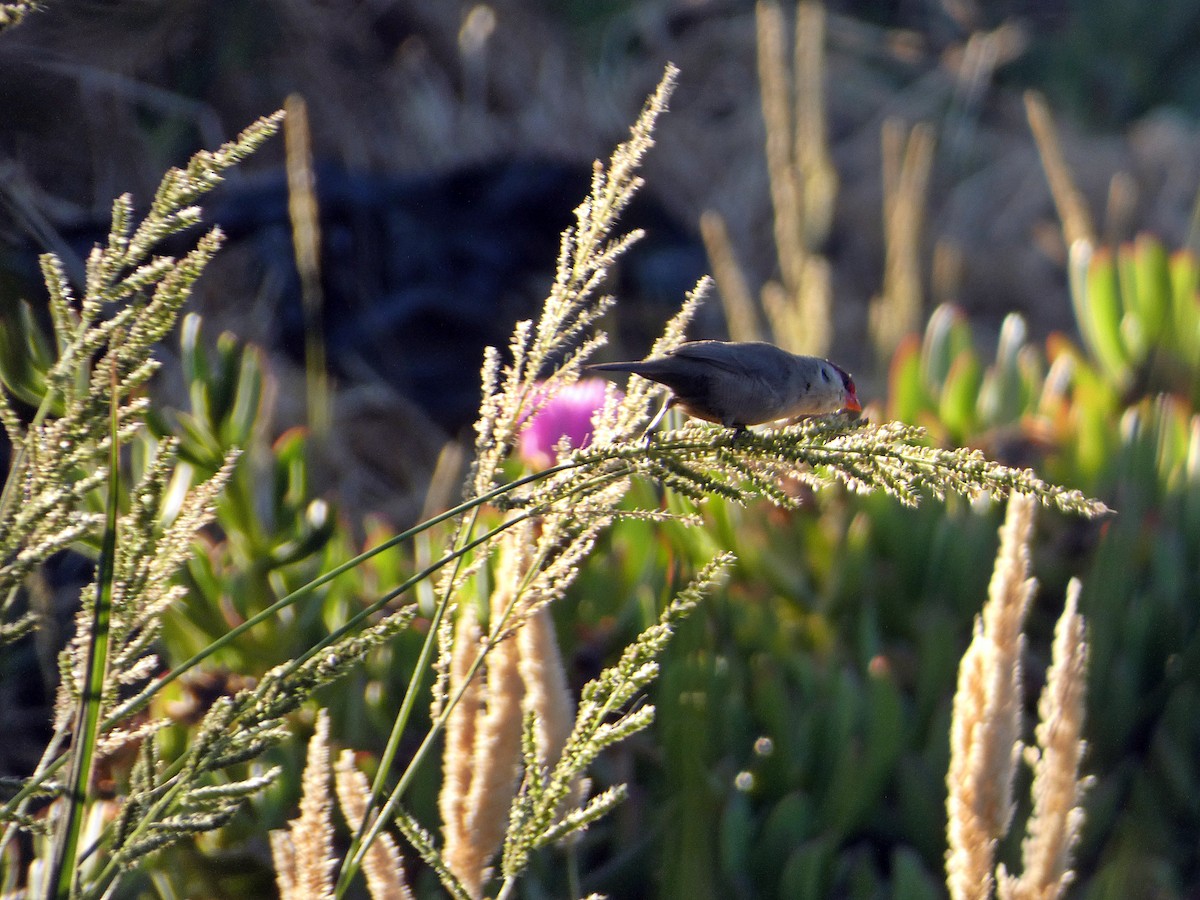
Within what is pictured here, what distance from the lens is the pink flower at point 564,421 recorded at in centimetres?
165

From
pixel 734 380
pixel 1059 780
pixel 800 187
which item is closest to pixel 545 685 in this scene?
pixel 734 380

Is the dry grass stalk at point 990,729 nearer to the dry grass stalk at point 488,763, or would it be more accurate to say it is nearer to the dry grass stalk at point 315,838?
the dry grass stalk at point 488,763

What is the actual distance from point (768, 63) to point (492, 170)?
4.71 feet

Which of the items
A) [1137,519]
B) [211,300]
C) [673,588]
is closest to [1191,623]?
[1137,519]

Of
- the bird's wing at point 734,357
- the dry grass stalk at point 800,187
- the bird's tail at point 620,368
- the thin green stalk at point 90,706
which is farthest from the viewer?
the dry grass stalk at point 800,187

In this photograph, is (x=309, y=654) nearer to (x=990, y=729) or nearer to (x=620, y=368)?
(x=620, y=368)

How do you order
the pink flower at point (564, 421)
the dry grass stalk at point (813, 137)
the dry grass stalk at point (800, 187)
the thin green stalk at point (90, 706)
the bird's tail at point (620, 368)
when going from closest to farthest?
1. the thin green stalk at point (90, 706)
2. the bird's tail at point (620, 368)
3. the pink flower at point (564, 421)
4. the dry grass stalk at point (800, 187)
5. the dry grass stalk at point (813, 137)

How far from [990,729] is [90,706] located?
693mm

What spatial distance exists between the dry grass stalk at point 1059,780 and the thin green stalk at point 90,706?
729 mm

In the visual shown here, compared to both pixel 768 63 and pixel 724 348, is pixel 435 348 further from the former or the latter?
pixel 724 348

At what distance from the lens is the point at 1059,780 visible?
1.04 meters


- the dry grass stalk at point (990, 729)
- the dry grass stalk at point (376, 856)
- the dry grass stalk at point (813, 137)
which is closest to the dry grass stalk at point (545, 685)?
the dry grass stalk at point (376, 856)

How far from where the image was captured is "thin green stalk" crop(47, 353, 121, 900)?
2.47 ft

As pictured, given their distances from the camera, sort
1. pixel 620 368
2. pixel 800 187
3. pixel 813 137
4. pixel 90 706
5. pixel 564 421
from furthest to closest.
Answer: pixel 800 187
pixel 813 137
pixel 564 421
pixel 620 368
pixel 90 706
